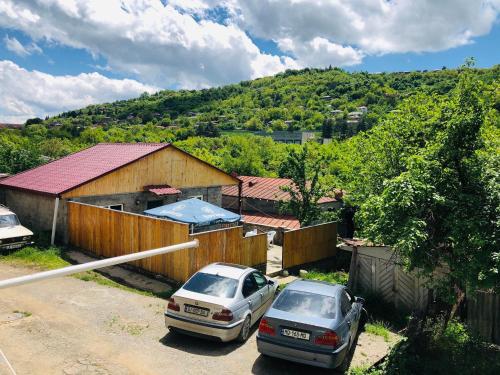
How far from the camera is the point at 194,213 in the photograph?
48.8ft

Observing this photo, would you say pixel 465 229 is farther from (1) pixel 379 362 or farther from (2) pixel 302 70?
(2) pixel 302 70

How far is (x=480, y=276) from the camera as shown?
729cm

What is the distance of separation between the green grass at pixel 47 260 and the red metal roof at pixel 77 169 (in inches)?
86.3

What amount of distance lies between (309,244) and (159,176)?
7584mm

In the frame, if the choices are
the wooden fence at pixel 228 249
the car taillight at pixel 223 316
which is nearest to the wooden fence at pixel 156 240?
the wooden fence at pixel 228 249

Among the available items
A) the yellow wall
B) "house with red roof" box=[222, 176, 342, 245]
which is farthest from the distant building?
the yellow wall

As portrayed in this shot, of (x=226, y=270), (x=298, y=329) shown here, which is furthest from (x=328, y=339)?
(x=226, y=270)

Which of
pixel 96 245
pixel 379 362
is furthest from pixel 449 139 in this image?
pixel 96 245

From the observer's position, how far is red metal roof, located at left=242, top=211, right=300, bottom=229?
21.7 metres

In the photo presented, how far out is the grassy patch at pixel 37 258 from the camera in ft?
45.2

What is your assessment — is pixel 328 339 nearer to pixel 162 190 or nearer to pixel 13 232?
pixel 13 232

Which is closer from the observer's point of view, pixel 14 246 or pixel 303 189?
pixel 14 246

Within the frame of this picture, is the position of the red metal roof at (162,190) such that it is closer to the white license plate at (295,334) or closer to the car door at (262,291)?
the car door at (262,291)

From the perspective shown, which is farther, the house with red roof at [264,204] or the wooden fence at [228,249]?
the house with red roof at [264,204]
